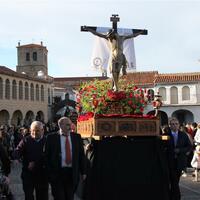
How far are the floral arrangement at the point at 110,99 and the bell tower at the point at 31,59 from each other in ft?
251

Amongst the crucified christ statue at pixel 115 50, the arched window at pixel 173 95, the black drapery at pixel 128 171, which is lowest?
the black drapery at pixel 128 171

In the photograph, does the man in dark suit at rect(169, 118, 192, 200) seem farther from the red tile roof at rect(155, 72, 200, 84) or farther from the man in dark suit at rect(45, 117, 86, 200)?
the red tile roof at rect(155, 72, 200, 84)

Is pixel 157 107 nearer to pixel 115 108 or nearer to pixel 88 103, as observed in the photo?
pixel 115 108

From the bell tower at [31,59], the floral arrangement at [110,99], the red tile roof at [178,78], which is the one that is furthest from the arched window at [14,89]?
the floral arrangement at [110,99]

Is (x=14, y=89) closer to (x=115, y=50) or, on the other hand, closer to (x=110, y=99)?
(x=115, y=50)

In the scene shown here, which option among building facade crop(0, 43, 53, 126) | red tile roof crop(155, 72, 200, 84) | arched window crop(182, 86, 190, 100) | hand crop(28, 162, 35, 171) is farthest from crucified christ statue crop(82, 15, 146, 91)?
arched window crop(182, 86, 190, 100)

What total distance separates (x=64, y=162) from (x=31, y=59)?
7954 cm

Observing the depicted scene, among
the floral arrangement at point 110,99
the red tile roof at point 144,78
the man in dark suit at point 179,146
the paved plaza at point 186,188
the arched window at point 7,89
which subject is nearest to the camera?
the floral arrangement at point 110,99

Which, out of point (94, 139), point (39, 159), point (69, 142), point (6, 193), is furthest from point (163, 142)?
point (6, 193)

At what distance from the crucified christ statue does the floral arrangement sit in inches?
12.4

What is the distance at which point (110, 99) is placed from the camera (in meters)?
7.43

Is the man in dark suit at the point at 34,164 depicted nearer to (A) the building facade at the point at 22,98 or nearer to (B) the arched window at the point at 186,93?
(A) the building facade at the point at 22,98

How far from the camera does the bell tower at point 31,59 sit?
84500 mm

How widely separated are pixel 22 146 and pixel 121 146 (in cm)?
173
